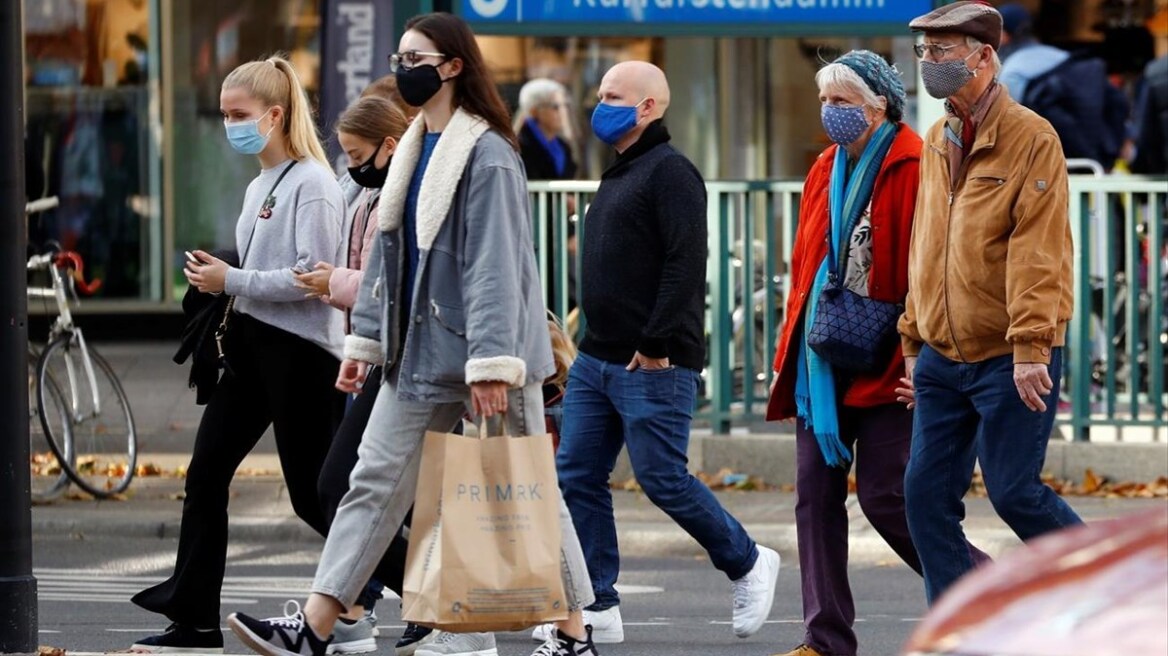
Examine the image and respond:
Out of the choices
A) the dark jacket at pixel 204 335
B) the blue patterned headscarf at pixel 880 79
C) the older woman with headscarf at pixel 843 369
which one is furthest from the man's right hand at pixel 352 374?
the blue patterned headscarf at pixel 880 79

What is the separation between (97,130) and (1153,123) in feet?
24.8

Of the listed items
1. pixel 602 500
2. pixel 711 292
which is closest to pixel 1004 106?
pixel 602 500

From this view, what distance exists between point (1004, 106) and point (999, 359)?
680mm

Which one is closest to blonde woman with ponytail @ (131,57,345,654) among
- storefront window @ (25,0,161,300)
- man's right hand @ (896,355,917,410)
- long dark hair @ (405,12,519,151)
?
long dark hair @ (405,12,519,151)

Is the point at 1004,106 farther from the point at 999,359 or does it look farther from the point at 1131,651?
the point at 1131,651

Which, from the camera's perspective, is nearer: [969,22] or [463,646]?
[969,22]

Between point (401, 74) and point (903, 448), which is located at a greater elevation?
point (401, 74)

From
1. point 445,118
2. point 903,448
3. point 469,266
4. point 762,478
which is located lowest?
point 762,478

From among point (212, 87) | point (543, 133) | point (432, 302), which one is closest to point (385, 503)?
point (432, 302)

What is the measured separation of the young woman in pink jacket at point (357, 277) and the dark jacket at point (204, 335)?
380mm

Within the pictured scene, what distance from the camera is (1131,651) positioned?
3.11 metres

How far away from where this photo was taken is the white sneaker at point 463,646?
6688mm

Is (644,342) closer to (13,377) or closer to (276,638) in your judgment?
(276,638)

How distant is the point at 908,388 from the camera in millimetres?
6324
